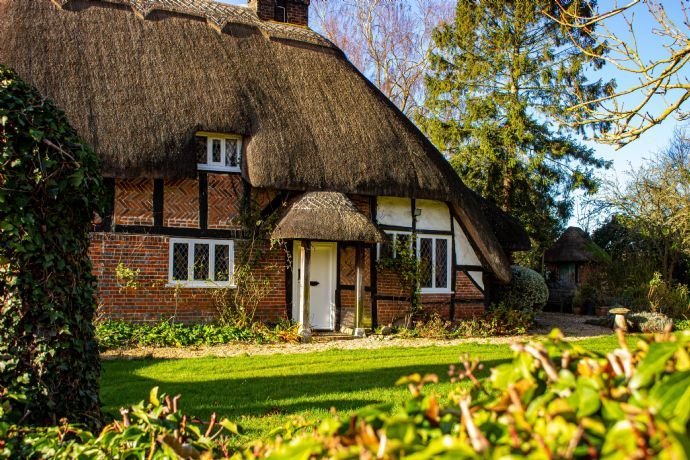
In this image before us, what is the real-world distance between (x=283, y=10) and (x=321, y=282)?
7.28m

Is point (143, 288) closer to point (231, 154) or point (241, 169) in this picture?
point (241, 169)

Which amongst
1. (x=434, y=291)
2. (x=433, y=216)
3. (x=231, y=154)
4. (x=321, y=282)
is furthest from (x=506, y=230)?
(x=231, y=154)

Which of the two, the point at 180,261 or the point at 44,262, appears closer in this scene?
the point at 44,262

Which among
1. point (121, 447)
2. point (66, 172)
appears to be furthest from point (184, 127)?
point (121, 447)

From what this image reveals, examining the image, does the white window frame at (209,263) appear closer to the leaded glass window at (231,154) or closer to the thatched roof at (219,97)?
the thatched roof at (219,97)

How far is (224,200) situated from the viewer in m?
13.4

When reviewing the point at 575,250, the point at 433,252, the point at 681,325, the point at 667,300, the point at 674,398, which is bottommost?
→ the point at 681,325

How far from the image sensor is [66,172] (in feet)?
13.0

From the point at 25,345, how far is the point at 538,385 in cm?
311

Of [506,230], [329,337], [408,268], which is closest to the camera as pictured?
[329,337]

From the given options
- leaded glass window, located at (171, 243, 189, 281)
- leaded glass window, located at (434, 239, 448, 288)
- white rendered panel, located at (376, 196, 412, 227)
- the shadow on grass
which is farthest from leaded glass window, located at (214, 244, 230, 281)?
leaded glass window, located at (434, 239, 448, 288)

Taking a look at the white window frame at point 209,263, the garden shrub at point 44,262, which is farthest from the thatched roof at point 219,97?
the garden shrub at point 44,262

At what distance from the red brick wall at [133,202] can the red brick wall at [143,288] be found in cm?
30

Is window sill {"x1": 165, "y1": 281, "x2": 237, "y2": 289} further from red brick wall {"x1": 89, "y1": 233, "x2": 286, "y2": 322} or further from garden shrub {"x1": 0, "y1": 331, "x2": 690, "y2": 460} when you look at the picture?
garden shrub {"x1": 0, "y1": 331, "x2": 690, "y2": 460}
